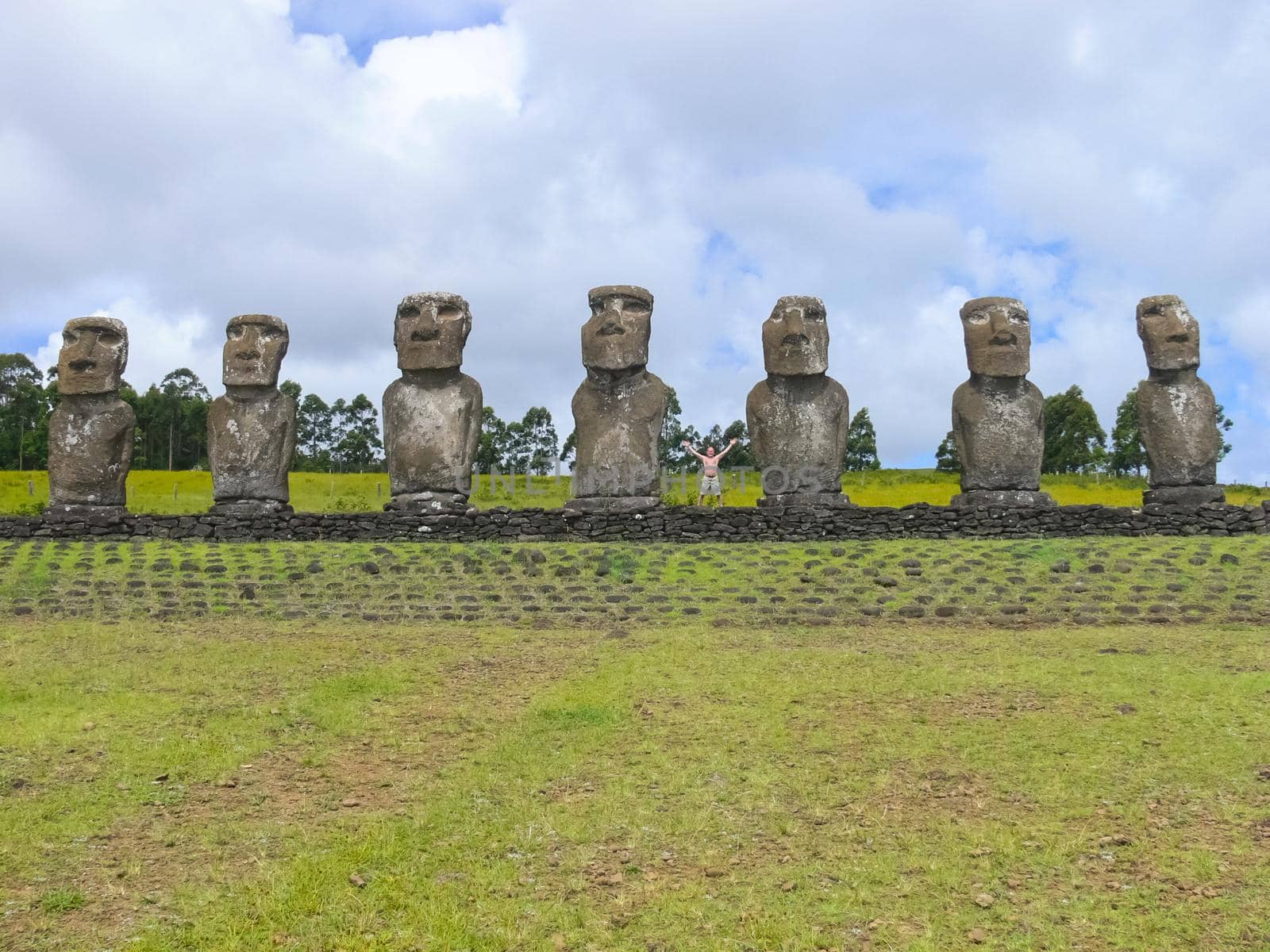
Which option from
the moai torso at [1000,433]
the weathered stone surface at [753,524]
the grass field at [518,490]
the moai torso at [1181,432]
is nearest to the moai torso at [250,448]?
the weathered stone surface at [753,524]

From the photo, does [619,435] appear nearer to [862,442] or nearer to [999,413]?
[999,413]

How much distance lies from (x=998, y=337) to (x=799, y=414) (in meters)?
3.34

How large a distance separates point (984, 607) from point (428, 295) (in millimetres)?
9934

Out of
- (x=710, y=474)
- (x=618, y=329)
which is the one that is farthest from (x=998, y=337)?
(x=710, y=474)

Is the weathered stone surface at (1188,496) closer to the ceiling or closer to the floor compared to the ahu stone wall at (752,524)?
closer to the ceiling

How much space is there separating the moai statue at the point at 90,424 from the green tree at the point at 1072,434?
1503 inches

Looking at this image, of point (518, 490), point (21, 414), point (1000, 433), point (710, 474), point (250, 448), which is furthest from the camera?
point (21, 414)

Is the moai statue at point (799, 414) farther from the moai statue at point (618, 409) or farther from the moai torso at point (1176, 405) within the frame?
the moai torso at point (1176, 405)

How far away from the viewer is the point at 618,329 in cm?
1862

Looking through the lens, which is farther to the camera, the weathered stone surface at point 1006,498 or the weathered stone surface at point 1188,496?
the weathered stone surface at point 1188,496

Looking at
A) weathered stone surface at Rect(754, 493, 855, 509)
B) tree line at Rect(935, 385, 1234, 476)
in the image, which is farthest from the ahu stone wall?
tree line at Rect(935, 385, 1234, 476)

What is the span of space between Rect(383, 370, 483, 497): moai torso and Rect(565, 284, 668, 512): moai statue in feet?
5.54

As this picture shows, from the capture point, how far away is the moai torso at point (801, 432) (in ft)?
62.3

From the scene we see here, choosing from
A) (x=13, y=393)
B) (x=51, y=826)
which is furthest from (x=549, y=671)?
(x=13, y=393)
